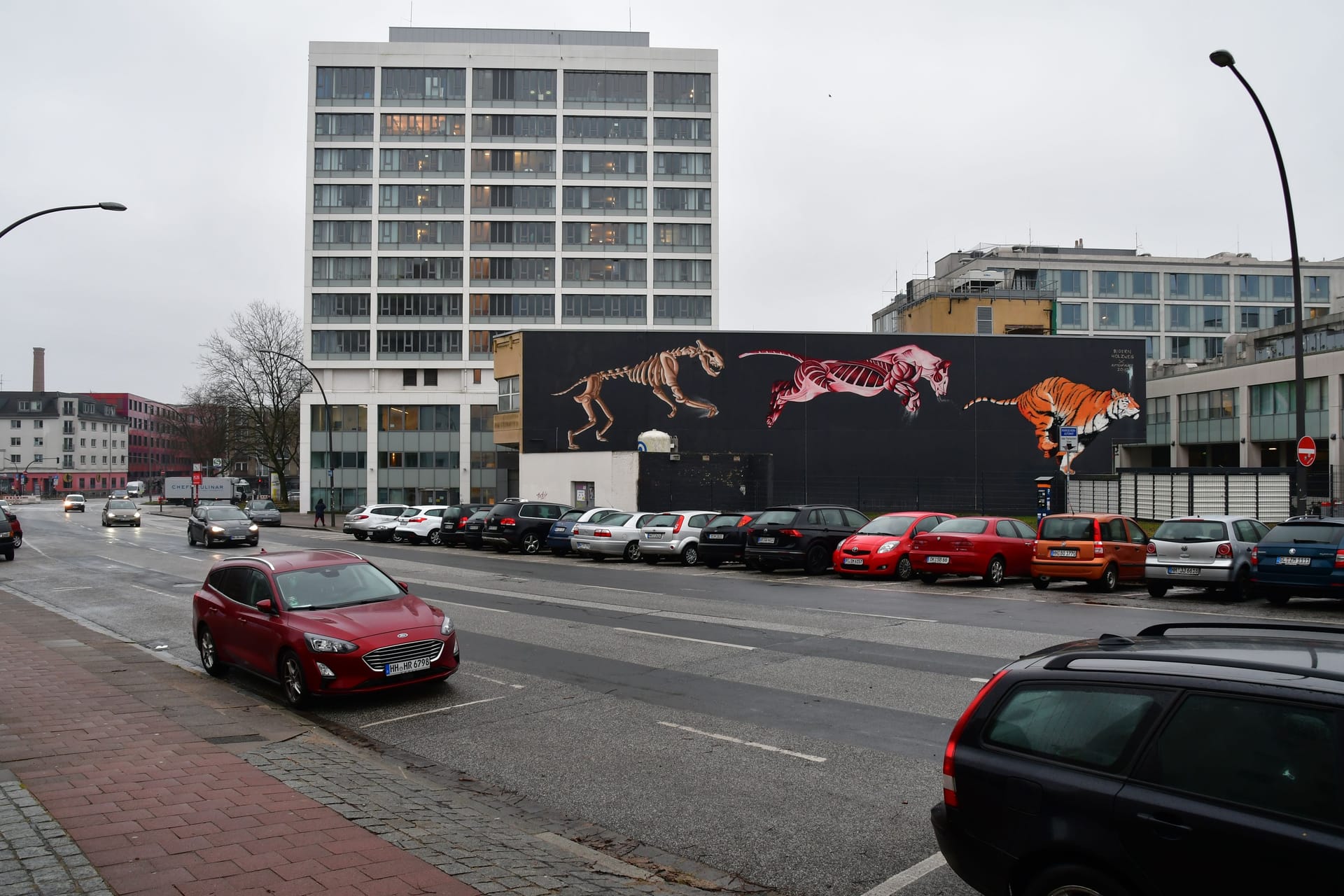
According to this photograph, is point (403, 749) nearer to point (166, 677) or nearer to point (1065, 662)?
point (166, 677)

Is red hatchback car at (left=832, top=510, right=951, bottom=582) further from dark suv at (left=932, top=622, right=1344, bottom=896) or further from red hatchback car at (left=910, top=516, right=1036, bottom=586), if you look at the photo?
dark suv at (left=932, top=622, right=1344, bottom=896)


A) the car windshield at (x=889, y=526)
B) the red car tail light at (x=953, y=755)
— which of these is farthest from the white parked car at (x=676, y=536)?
the red car tail light at (x=953, y=755)

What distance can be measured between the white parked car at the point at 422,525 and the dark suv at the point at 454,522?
0.78m

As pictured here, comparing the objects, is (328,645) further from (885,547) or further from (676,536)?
(676,536)

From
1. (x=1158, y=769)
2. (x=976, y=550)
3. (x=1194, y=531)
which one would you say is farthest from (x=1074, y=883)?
(x=976, y=550)

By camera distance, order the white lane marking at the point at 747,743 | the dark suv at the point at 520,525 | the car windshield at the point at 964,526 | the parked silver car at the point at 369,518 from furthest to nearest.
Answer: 1. the parked silver car at the point at 369,518
2. the dark suv at the point at 520,525
3. the car windshield at the point at 964,526
4. the white lane marking at the point at 747,743

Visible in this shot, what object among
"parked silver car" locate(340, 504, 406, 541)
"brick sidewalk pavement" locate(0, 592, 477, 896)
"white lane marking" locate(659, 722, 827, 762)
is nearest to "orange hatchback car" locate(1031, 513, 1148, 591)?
"white lane marking" locate(659, 722, 827, 762)

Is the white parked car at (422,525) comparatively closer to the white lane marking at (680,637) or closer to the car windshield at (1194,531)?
the white lane marking at (680,637)

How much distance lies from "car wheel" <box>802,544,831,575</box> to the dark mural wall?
21657 millimetres

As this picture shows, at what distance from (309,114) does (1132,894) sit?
267 feet

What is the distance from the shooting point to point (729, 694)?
9695 millimetres

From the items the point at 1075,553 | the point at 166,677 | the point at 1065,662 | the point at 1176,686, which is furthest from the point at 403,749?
the point at 1075,553

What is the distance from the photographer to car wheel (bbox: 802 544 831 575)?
74.2ft

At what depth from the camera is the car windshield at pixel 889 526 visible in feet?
70.8
